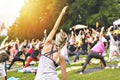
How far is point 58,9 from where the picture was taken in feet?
Answer: 211

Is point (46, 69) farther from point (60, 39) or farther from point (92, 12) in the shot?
point (92, 12)

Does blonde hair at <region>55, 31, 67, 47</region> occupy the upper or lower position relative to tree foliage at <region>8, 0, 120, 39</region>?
lower

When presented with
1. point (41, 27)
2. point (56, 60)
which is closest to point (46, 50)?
point (56, 60)

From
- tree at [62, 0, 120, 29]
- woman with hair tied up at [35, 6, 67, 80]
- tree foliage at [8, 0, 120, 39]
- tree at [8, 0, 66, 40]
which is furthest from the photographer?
tree at [8, 0, 66, 40]

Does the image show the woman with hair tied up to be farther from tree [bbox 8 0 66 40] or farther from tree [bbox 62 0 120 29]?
tree [bbox 8 0 66 40]

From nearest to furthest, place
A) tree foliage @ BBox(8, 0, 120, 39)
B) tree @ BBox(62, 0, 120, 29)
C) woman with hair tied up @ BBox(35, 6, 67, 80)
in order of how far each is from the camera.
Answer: woman with hair tied up @ BBox(35, 6, 67, 80), tree @ BBox(62, 0, 120, 29), tree foliage @ BBox(8, 0, 120, 39)

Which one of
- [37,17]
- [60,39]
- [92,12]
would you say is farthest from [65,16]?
[60,39]

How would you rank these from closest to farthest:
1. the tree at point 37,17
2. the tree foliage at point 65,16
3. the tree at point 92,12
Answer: the tree at point 92,12, the tree foliage at point 65,16, the tree at point 37,17

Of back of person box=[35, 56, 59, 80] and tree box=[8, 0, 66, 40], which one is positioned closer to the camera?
back of person box=[35, 56, 59, 80]

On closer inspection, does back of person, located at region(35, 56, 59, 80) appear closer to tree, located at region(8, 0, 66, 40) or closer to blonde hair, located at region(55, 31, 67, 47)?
blonde hair, located at region(55, 31, 67, 47)

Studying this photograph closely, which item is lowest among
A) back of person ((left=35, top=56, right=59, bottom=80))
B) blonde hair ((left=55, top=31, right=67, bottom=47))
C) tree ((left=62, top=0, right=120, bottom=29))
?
back of person ((left=35, top=56, right=59, bottom=80))

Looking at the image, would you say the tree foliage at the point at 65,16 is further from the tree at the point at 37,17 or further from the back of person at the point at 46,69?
the back of person at the point at 46,69

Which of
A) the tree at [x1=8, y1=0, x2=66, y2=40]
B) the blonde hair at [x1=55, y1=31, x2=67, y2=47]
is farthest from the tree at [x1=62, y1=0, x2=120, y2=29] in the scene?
the blonde hair at [x1=55, y1=31, x2=67, y2=47]

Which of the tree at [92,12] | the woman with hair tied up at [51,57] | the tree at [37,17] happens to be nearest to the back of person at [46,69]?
the woman with hair tied up at [51,57]
